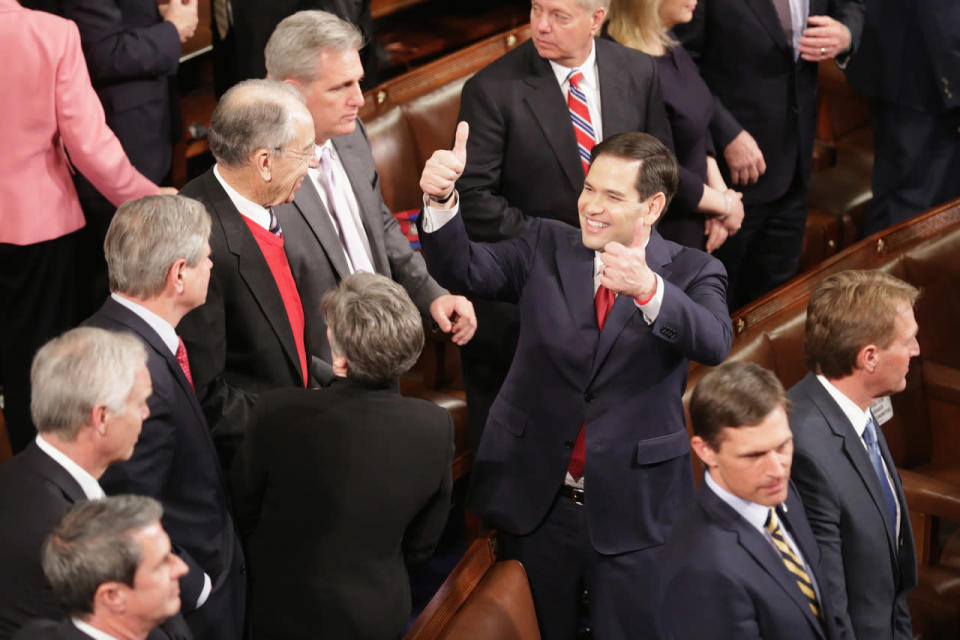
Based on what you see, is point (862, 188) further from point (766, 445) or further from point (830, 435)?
point (766, 445)

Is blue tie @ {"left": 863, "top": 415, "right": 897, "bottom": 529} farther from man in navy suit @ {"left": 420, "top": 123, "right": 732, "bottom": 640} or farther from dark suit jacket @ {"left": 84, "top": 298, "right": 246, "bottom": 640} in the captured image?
dark suit jacket @ {"left": 84, "top": 298, "right": 246, "bottom": 640}

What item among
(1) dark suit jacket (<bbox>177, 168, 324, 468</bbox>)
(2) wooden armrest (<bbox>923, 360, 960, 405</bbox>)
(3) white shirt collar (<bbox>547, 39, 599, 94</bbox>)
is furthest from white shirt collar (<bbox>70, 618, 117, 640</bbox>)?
(2) wooden armrest (<bbox>923, 360, 960, 405</bbox>)

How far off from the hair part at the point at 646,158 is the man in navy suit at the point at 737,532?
1.79 feet

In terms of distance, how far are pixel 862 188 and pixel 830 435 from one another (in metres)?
3.15

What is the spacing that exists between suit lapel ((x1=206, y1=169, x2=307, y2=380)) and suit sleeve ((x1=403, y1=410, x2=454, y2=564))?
0.50 metres

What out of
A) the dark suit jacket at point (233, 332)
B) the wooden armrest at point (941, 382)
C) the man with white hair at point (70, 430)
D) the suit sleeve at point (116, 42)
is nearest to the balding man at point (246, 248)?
the dark suit jacket at point (233, 332)

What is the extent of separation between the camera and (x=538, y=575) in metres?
Answer: 2.70

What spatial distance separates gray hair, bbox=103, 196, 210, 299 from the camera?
7.38 feet

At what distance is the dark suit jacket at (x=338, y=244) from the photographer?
280 cm

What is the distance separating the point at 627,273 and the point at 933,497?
1.39m

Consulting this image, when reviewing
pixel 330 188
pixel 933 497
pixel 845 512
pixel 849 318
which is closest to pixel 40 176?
pixel 330 188

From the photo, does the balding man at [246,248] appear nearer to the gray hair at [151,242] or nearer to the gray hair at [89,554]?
the gray hair at [151,242]

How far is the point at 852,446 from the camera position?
2.45 meters

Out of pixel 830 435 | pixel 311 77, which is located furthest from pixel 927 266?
pixel 311 77
